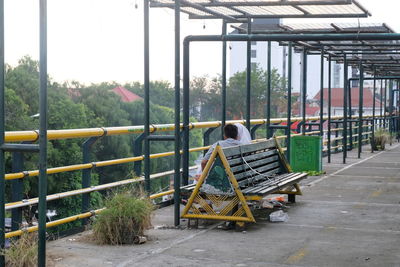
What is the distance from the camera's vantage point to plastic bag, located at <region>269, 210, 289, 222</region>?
9.64 meters

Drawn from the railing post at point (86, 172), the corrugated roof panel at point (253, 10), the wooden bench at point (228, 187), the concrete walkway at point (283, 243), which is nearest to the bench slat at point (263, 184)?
the wooden bench at point (228, 187)

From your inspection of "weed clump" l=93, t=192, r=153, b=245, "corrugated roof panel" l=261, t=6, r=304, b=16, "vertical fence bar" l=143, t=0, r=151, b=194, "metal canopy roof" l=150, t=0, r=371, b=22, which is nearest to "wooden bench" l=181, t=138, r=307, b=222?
"vertical fence bar" l=143, t=0, r=151, b=194

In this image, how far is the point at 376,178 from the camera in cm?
1580

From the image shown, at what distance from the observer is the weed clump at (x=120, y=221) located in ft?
26.2

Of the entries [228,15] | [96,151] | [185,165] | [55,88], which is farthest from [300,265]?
[55,88]

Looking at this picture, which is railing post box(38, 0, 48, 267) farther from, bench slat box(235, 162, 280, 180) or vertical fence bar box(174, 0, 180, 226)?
bench slat box(235, 162, 280, 180)

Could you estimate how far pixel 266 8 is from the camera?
38.1 ft

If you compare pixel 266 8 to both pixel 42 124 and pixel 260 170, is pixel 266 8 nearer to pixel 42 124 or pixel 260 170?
pixel 260 170

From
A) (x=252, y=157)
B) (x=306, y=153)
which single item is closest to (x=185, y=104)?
(x=252, y=157)

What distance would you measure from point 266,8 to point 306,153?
5682 mm

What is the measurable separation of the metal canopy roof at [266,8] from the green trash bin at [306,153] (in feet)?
14.8

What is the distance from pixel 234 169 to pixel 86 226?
6.59 ft

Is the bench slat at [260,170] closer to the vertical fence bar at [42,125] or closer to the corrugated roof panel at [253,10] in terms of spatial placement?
the corrugated roof panel at [253,10]

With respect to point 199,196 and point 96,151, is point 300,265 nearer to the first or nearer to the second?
point 199,196
